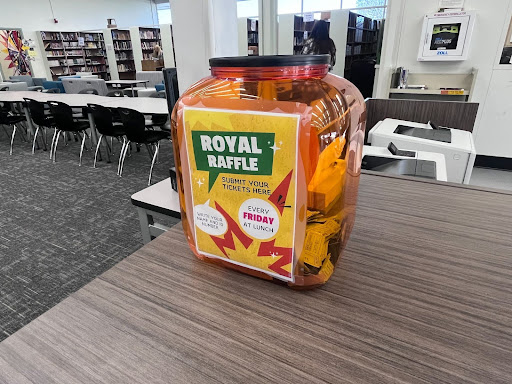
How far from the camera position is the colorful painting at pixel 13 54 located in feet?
30.7

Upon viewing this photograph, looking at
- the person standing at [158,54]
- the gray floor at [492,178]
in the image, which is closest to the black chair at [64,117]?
the gray floor at [492,178]

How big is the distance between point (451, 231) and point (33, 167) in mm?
4590

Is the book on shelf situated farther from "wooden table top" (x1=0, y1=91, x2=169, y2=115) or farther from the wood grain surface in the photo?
the wood grain surface

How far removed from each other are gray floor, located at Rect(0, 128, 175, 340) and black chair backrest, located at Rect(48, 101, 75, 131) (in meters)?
0.46

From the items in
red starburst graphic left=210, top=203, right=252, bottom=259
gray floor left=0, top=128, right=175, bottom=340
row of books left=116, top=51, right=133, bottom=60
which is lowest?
gray floor left=0, top=128, right=175, bottom=340

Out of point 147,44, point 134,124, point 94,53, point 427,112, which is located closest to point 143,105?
point 134,124

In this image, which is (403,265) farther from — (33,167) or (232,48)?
(33,167)

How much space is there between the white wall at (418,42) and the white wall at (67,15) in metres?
10.4

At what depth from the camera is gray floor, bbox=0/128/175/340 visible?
184cm

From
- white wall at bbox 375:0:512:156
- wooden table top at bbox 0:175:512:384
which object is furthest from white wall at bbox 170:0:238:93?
white wall at bbox 375:0:512:156

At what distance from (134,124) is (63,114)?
1.29 metres

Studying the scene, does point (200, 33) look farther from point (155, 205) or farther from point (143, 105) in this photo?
point (143, 105)

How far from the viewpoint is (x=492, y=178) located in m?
3.45

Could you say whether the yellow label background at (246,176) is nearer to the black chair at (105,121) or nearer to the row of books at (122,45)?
the black chair at (105,121)
